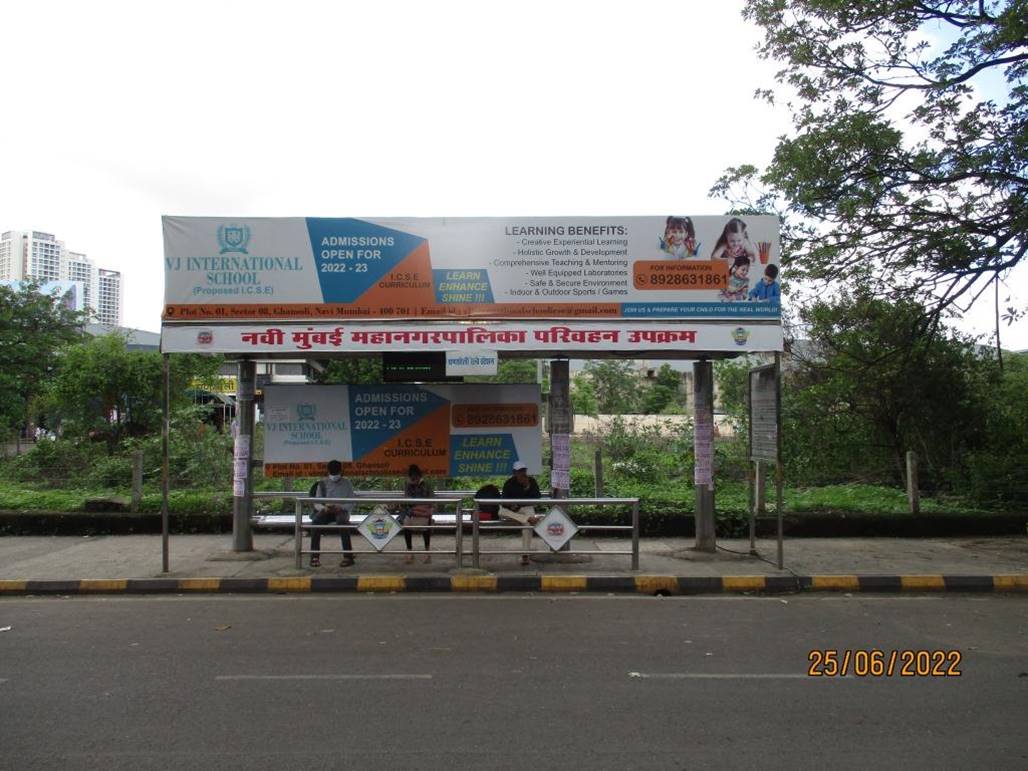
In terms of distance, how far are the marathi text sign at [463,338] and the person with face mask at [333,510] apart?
5.96ft

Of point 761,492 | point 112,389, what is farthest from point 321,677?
point 112,389

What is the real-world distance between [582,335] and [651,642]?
14.1ft

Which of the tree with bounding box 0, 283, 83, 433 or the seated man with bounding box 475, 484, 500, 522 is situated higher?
the tree with bounding box 0, 283, 83, 433

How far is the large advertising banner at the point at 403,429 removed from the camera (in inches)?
436

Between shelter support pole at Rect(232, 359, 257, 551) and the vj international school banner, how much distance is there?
1094 millimetres

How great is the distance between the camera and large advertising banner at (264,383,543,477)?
36.3ft

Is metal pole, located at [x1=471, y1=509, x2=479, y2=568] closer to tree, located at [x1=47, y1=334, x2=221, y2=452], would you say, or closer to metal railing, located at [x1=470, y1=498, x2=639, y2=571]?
metal railing, located at [x1=470, y1=498, x2=639, y2=571]

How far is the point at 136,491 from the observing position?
1282cm

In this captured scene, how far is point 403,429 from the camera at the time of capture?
11180mm

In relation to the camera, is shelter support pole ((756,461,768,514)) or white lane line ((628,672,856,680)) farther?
shelter support pole ((756,461,768,514))

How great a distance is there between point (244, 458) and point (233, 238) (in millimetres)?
3072

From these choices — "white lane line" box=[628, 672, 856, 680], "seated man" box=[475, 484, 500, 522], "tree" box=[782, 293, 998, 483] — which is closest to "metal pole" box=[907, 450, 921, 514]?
"tree" box=[782, 293, 998, 483]

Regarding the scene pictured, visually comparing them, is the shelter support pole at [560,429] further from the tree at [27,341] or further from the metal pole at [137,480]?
Answer: the tree at [27,341]
